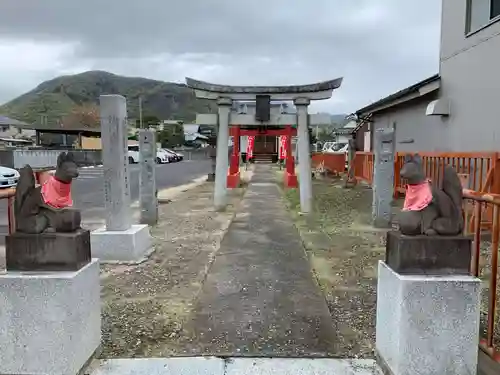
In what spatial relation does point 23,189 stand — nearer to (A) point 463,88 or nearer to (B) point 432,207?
(B) point 432,207

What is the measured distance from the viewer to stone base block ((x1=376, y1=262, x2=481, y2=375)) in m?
2.60

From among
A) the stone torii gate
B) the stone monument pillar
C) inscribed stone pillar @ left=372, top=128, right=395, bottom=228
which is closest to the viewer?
the stone monument pillar

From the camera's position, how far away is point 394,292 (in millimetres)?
2707

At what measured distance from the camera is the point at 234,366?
114 inches

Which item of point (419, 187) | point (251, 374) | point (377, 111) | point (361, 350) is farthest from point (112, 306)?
point (377, 111)

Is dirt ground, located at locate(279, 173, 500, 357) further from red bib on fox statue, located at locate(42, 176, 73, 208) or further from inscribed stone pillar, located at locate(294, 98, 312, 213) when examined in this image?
red bib on fox statue, located at locate(42, 176, 73, 208)

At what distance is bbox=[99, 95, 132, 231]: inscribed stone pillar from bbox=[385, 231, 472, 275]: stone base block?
4.30 meters

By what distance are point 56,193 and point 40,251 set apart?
1.43 feet

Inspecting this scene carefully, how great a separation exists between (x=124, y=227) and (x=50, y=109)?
4068 inches

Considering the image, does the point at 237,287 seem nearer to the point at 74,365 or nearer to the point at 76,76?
the point at 74,365

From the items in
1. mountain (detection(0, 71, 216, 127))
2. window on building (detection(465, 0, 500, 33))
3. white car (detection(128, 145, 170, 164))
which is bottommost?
white car (detection(128, 145, 170, 164))

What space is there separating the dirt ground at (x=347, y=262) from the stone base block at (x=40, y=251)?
2.08 m

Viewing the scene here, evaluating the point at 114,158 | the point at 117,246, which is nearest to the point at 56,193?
the point at 117,246

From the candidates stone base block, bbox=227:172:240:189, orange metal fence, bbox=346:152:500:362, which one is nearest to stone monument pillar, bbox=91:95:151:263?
orange metal fence, bbox=346:152:500:362
